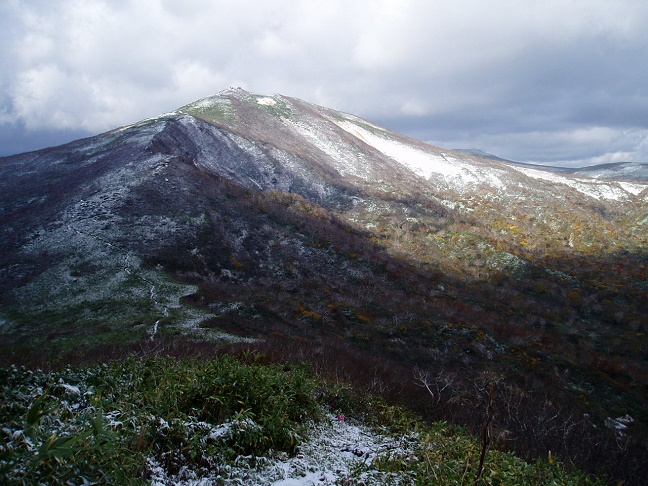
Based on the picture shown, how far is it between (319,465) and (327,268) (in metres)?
22.0

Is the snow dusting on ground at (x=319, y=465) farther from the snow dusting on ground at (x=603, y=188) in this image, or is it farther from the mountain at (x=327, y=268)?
the snow dusting on ground at (x=603, y=188)

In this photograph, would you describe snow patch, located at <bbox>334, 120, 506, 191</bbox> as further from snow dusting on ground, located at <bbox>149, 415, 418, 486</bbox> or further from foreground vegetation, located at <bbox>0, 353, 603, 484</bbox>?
foreground vegetation, located at <bbox>0, 353, 603, 484</bbox>

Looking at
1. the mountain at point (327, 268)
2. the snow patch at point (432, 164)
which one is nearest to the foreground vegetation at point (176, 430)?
the mountain at point (327, 268)

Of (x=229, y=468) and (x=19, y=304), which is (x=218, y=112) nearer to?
(x=19, y=304)

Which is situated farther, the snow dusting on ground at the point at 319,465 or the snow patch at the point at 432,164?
the snow patch at the point at 432,164

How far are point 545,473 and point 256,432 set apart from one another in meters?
3.89

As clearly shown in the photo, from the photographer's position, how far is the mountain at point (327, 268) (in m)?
14.3

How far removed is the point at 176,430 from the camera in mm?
4609

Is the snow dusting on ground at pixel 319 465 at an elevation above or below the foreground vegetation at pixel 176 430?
below

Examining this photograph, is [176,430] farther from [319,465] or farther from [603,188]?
[603,188]

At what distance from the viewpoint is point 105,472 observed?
3.33 metres

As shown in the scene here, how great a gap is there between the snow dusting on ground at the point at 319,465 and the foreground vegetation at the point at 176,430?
5 cm

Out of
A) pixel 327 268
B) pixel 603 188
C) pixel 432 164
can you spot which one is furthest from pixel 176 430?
pixel 603 188

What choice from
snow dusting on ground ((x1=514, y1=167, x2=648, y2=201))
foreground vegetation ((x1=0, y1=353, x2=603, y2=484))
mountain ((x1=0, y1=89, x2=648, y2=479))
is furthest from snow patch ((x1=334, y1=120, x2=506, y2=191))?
foreground vegetation ((x1=0, y1=353, x2=603, y2=484))
